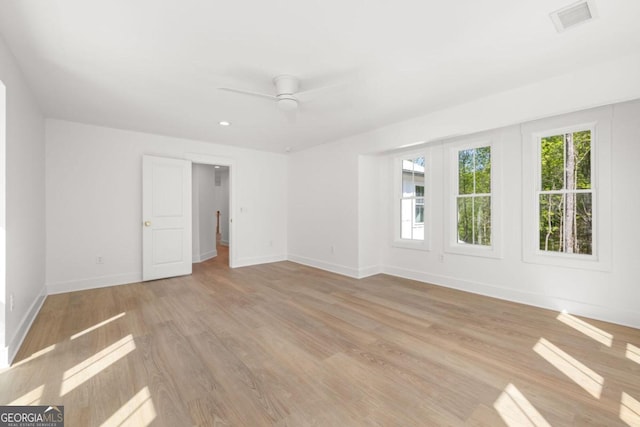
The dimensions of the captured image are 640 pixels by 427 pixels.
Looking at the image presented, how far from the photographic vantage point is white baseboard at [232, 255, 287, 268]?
5938mm

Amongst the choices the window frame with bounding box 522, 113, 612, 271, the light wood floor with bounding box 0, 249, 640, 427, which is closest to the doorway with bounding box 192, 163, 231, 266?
the light wood floor with bounding box 0, 249, 640, 427

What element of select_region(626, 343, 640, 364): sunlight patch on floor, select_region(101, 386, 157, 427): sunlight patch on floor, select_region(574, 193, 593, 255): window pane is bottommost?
select_region(101, 386, 157, 427): sunlight patch on floor

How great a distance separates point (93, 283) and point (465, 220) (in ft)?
19.0

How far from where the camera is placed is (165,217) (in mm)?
4969

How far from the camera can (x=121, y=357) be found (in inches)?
92.3

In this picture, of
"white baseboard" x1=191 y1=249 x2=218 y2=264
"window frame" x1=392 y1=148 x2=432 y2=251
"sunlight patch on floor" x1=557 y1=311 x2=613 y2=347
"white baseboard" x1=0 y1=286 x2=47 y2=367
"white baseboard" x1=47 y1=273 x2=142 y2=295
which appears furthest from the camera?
"white baseboard" x1=191 y1=249 x2=218 y2=264

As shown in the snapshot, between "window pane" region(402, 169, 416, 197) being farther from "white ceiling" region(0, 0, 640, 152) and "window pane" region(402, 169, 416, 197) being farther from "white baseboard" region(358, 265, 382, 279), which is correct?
"white ceiling" region(0, 0, 640, 152)

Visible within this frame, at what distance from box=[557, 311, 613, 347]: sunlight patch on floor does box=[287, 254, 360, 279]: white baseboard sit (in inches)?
108

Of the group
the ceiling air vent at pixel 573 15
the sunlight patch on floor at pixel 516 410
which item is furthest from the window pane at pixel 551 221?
the sunlight patch on floor at pixel 516 410

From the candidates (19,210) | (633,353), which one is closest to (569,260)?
(633,353)

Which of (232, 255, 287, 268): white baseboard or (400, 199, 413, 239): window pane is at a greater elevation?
(400, 199, 413, 239): window pane

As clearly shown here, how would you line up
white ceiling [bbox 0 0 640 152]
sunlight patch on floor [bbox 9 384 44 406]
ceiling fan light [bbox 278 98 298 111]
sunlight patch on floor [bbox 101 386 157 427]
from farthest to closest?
ceiling fan light [bbox 278 98 298 111]
white ceiling [bbox 0 0 640 152]
sunlight patch on floor [bbox 9 384 44 406]
sunlight patch on floor [bbox 101 386 157 427]

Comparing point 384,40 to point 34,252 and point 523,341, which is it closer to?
point 523,341

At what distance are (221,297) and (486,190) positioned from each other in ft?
13.2
